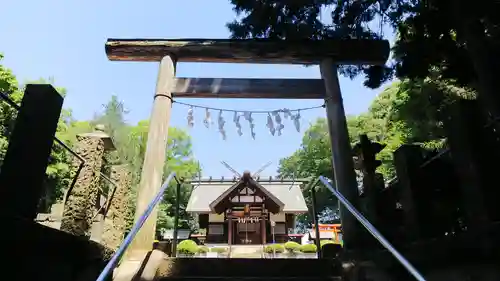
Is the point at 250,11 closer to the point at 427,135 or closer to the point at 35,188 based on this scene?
the point at 35,188

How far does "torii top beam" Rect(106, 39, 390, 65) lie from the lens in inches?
207

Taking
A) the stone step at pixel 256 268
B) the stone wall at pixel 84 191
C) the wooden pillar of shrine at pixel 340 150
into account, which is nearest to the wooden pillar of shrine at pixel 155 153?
the stone step at pixel 256 268

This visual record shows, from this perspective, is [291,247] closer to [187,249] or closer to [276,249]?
[276,249]

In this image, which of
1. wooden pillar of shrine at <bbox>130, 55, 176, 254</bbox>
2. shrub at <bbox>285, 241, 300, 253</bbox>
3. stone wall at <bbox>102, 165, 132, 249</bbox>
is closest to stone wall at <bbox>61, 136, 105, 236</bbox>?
stone wall at <bbox>102, 165, 132, 249</bbox>

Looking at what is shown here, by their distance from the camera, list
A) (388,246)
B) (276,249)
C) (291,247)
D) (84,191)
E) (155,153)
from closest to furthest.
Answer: (388,246) < (155,153) < (84,191) < (291,247) < (276,249)

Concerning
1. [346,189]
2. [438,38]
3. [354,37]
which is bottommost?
[346,189]

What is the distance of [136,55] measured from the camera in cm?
537

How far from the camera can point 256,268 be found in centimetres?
333

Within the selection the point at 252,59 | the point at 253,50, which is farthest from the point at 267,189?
the point at 253,50

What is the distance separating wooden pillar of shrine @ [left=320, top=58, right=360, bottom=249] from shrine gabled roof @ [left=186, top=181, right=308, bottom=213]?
13.1 metres

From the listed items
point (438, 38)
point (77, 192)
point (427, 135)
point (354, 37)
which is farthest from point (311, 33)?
point (427, 135)

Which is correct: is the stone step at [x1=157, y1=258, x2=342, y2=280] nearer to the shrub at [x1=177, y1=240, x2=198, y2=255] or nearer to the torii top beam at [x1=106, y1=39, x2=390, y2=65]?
the torii top beam at [x1=106, y1=39, x2=390, y2=65]

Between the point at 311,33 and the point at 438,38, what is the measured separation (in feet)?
6.05

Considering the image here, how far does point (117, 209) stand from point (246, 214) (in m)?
11.3
